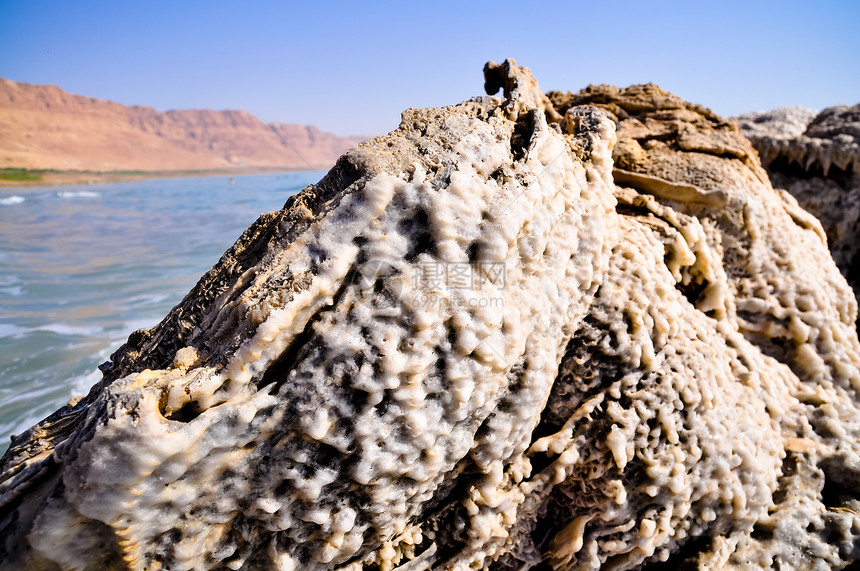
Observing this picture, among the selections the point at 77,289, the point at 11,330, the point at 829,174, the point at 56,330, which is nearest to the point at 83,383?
the point at 56,330

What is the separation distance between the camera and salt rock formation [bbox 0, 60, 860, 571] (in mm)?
1210

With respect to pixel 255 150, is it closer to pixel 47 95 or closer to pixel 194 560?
pixel 47 95

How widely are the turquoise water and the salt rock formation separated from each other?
2915 millimetres

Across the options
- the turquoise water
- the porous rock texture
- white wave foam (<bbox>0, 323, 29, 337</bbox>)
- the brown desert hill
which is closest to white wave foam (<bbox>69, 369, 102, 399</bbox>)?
the turquoise water

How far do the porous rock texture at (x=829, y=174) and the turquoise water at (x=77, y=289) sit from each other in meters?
5.69

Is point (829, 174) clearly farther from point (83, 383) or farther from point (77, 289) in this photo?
point (77, 289)

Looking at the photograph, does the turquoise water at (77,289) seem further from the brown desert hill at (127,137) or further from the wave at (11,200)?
the brown desert hill at (127,137)

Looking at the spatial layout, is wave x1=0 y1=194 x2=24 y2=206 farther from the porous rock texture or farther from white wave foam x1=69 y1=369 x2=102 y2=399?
the porous rock texture

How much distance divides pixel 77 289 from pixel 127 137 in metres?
88.4

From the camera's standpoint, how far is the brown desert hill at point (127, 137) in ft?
197

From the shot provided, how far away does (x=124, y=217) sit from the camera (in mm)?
17812

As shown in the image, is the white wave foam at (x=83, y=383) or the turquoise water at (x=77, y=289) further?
the turquoise water at (x=77, y=289)

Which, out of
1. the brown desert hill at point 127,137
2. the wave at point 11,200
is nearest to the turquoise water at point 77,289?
the wave at point 11,200

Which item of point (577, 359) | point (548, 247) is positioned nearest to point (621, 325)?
point (577, 359)
